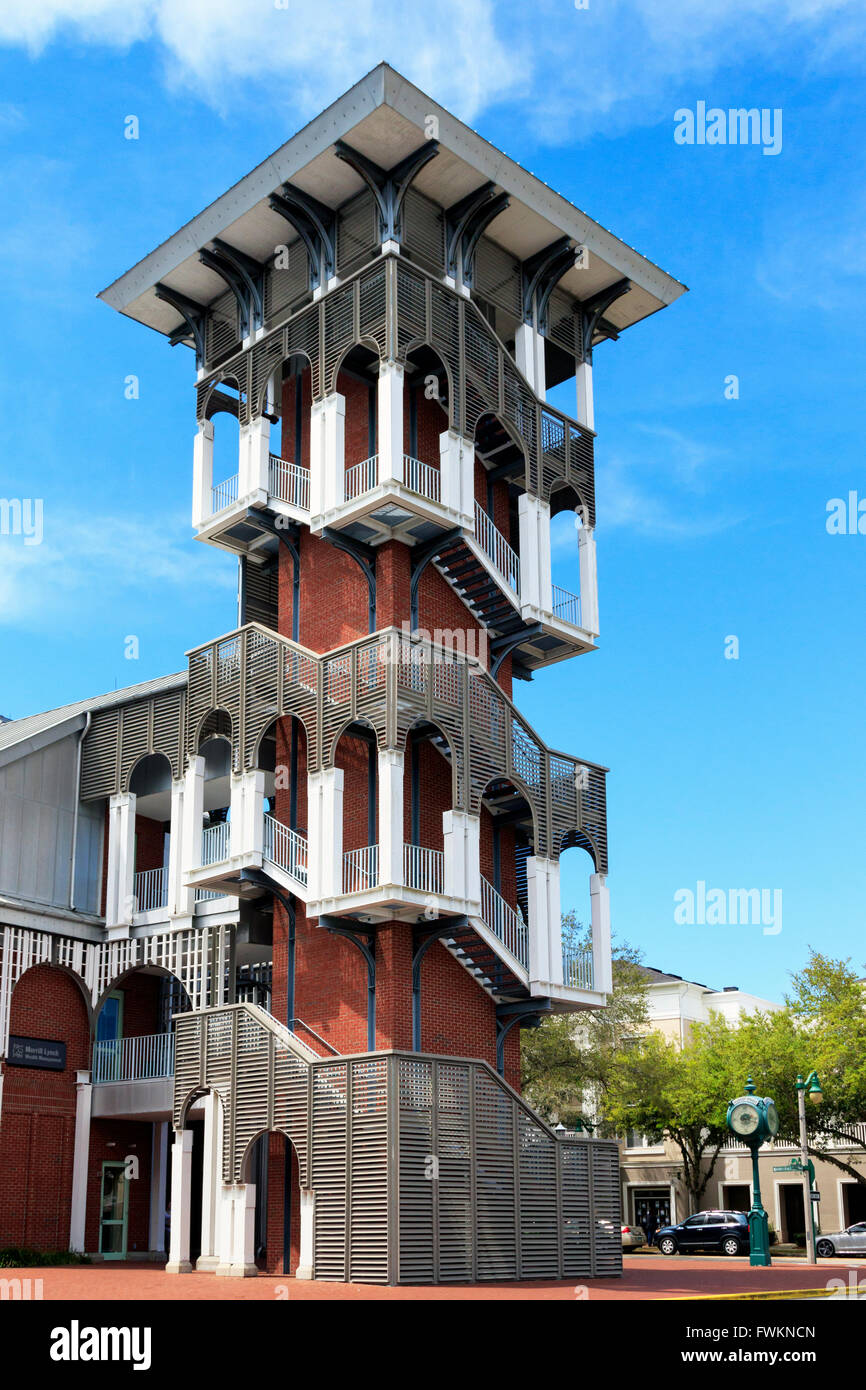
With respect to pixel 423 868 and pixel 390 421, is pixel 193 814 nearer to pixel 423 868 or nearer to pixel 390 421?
pixel 423 868

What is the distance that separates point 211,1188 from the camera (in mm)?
28344

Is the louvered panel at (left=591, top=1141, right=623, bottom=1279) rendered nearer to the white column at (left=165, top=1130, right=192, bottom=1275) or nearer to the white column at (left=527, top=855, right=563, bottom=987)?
the white column at (left=527, top=855, right=563, bottom=987)

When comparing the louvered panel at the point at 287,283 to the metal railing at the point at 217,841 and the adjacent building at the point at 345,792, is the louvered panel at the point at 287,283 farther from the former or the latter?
the metal railing at the point at 217,841

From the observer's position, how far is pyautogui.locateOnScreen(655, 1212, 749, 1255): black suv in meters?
48.3

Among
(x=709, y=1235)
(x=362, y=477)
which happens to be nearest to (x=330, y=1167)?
(x=362, y=477)

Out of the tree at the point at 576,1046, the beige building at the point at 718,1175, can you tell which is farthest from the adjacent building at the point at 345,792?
the beige building at the point at 718,1175

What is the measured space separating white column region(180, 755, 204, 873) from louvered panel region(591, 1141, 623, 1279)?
1063 cm

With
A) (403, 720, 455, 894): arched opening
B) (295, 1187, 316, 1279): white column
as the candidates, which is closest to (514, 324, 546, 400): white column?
(403, 720, 455, 894): arched opening

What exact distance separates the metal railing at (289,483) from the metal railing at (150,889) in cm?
953

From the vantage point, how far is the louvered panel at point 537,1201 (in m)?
27.4

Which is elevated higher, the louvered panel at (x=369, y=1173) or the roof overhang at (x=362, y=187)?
the roof overhang at (x=362, y=187)

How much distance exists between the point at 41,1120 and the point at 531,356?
70.3ft
